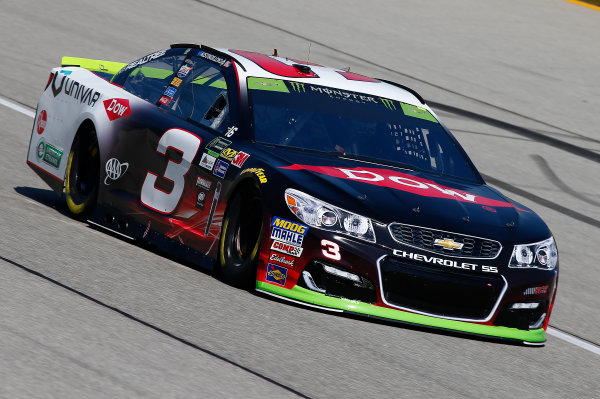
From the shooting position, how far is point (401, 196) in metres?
6.28

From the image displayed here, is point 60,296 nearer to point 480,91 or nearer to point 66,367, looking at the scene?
point 66,367

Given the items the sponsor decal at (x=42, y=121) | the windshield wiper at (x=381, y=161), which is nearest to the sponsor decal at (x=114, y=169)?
the sponsor decal at (x=42, y=121)

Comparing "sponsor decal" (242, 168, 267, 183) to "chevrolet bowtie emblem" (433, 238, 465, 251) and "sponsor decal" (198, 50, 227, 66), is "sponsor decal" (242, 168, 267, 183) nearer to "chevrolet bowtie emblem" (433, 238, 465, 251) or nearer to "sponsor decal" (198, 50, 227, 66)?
"chevrolet bowtie emblem" (433, 238, 465, 251)

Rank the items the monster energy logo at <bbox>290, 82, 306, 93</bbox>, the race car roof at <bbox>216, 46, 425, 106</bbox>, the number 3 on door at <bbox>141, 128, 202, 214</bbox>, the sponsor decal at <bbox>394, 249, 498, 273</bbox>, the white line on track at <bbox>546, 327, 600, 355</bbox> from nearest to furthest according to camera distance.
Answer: the sponsor decal at <bbox>394, 249, 498, 273</bbox> < the white line on track at <bbox>546, 327, 600, 355</bbox> < the number 3 on door at <bbox>141, 128, 202, 214</bbox> < the monster energy logo at <bbox>290, 82, 306, 93</bbox> < the race car roof at <bbox>216, 46, 425, 106</bbox>

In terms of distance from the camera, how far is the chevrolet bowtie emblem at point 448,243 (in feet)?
19.9

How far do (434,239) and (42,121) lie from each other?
13.0 ft

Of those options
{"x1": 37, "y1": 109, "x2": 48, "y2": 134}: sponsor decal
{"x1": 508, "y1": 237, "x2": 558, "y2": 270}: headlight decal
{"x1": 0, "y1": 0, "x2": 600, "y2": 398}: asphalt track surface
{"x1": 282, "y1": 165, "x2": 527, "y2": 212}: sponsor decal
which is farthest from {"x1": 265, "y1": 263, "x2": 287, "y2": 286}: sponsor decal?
{"x1": 37, "y1": 109, "x2": 48, "y2": 134}: sponsor decal

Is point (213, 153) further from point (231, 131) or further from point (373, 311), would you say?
point (373, 311)

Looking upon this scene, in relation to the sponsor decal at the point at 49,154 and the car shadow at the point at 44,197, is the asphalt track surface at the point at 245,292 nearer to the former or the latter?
the car shadow at the point at 44,197

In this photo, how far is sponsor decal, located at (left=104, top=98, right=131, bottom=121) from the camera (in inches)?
310

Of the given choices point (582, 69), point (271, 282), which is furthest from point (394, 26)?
point (271, 282)

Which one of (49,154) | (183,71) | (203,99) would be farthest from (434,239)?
(49,154)

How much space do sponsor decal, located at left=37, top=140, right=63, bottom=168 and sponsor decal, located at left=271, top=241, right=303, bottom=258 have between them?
9.71ft

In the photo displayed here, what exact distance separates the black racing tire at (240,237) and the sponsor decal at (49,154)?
7.88 feet
